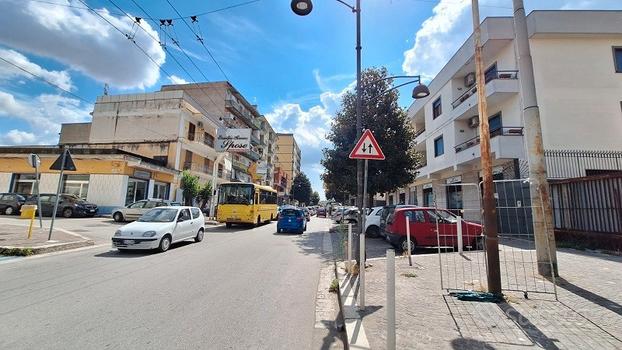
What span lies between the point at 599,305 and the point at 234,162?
1902 inches

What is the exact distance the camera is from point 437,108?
83.9 feet

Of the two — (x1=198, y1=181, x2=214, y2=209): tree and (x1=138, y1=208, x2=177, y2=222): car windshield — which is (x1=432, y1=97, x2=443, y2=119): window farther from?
(x1=198, y1=181, x2=214, y2=209): tree

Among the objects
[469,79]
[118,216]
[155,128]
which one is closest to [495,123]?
[469,79]

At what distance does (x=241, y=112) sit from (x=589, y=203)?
1788 inches

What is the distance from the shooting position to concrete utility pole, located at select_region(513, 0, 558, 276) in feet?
20.5

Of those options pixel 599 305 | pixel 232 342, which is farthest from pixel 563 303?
pixel 232 342

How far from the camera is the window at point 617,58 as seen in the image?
16.6 meters

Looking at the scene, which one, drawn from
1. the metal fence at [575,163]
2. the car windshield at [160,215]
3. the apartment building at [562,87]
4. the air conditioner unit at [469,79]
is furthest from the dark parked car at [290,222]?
the air conditioner unit at [469,79]

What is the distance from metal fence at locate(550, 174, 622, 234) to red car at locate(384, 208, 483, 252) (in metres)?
3.89

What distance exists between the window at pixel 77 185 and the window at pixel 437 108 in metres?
29.4

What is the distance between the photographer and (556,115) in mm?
15867

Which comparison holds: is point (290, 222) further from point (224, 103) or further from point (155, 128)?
point (224, 103)

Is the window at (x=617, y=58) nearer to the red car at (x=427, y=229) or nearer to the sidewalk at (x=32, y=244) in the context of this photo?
the red car at (x=427, y=229)

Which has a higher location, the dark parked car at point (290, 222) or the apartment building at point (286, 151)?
the apartment building at point (286, 151)
